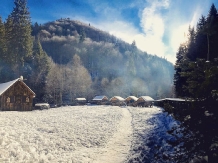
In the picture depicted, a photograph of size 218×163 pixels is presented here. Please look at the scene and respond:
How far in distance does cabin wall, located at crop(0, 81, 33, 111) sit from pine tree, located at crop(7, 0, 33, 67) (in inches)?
868

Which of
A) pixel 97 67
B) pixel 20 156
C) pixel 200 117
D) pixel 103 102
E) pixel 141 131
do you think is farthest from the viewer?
pixel 97 67

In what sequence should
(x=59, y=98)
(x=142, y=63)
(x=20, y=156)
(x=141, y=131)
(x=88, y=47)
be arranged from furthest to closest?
(x=142, y=63)
(x=88, y=47)
(x=59, y=98)
(x=141, y=131)
(x=20, y=156)

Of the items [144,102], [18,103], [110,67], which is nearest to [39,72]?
[18,103]

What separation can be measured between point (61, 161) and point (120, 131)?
9123 mm

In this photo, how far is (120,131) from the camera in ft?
62.7

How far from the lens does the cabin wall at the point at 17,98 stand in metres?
35.3

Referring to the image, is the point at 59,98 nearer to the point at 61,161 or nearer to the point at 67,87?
the point at 67,87

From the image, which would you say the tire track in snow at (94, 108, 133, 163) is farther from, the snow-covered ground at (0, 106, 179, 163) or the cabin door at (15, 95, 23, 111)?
the cabin door at (15, 95, 23, 111)

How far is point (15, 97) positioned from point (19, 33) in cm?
2796

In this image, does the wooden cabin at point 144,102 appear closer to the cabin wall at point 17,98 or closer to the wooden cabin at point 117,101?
the wooden cabin at point 117,101

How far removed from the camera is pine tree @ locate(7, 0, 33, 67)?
2165 inches

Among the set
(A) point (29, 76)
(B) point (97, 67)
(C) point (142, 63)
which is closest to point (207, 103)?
(A) point (29, 76)

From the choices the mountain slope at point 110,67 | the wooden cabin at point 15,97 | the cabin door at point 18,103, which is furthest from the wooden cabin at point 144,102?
the cabin door at point 18,103

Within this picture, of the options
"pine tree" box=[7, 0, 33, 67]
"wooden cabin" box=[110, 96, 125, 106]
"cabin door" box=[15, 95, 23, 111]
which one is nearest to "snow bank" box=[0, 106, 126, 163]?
"cabin door" box=[15, 95, 23, 111]
